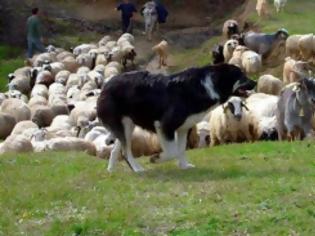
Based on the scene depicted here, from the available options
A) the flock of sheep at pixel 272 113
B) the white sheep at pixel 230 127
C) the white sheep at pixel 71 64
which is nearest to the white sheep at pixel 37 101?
the white sheep at pixel 71 64

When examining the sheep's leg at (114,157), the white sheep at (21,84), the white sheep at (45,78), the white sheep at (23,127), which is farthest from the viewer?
the white sheep at (21,84)

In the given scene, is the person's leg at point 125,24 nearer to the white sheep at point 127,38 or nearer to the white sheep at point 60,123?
the white sheep at point 127,38

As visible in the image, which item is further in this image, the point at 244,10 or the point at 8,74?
the point at 244,10

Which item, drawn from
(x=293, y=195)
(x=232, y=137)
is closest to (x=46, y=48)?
(x=232, y=137)

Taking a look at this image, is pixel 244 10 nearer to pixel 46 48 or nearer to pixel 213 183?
pixel 46 48

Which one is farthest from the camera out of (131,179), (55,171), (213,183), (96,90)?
(96,90)

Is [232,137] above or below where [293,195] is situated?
below

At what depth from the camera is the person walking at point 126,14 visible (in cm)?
3559

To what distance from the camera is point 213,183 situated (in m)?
10.5

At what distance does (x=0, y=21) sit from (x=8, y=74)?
4.11 metres

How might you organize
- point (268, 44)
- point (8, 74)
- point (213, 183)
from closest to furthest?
point (213, 183)
point (268, 44)
point (8, 74)

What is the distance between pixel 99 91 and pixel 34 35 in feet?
31.6

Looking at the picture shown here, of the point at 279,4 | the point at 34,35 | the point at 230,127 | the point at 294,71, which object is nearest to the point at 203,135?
the point at 230,127

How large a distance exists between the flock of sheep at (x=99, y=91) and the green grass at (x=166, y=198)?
404cm
